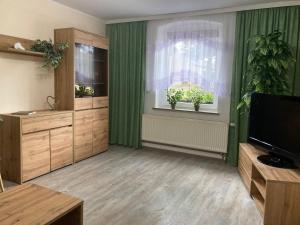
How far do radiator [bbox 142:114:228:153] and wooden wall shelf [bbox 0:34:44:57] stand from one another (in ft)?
7.14

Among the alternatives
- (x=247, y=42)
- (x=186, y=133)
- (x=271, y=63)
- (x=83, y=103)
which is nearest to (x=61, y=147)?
(x=83, y=103)

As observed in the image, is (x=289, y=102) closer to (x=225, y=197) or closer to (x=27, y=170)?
(x=225, y=197)

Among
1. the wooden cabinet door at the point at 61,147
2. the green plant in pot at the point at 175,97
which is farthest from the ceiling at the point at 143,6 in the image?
the wooden cabinet door at the point at 61,147

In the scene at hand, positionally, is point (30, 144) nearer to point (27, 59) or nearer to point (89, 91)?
point (27, 59)

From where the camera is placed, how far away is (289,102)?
102 inches

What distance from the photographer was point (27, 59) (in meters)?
3.49

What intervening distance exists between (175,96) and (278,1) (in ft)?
6.88

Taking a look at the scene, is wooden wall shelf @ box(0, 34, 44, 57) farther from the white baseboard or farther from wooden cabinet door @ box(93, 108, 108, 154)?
the white baseboard

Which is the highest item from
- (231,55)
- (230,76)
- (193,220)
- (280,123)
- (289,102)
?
(231,55)

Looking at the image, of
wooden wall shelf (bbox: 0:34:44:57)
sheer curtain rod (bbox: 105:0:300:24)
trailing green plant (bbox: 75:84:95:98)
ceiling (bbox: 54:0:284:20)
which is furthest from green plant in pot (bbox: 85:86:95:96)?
sheer curtain rod (bbox: 105:0:300:24)

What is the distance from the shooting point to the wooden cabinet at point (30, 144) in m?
3.00

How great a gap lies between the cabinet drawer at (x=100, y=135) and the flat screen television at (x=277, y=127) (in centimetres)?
243

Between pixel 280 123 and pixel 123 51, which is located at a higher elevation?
pixel 123 51

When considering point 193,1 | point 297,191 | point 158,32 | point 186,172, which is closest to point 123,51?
point 158,32
